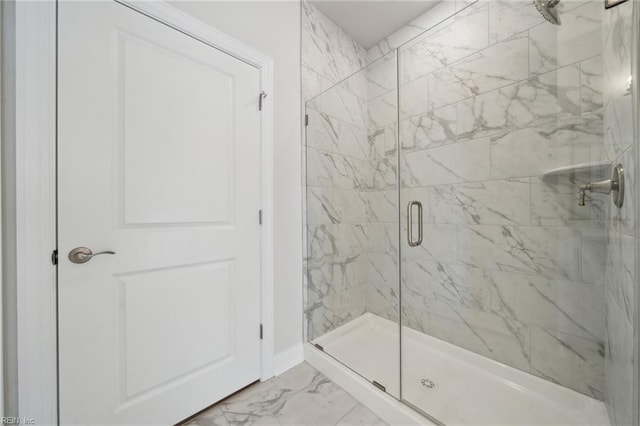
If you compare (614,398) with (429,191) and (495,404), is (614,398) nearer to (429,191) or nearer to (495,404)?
(495,404)

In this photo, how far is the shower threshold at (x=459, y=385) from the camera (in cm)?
123

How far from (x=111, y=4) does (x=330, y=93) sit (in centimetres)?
133

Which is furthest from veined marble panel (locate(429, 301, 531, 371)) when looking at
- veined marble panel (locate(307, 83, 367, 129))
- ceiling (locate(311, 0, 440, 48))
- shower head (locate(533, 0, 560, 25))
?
ceiling (locate(311, 0, 440, 48))

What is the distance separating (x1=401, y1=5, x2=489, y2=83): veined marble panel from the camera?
163 centimetres

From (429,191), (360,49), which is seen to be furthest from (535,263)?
(360,49)

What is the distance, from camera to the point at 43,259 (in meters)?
0.91

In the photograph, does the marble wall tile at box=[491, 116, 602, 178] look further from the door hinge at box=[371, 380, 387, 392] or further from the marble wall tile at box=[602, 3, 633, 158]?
the door hinge at box=[371, 380, 387, 392]

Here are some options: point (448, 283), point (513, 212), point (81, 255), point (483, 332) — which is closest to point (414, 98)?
point (513, 212)

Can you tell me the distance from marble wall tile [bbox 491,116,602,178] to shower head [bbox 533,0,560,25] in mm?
553

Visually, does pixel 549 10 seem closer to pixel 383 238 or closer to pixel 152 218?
pixel 383 238

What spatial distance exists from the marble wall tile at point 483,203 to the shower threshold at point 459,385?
0.87m

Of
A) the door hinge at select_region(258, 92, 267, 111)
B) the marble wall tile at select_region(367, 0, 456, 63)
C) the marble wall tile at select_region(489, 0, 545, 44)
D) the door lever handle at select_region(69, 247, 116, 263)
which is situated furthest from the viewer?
the marble wall tile at select_region(367, 0, 456, 63)

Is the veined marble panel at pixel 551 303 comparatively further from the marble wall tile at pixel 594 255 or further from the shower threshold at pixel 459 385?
the shower threshold at pixel 459 385

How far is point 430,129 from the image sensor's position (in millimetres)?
1836
